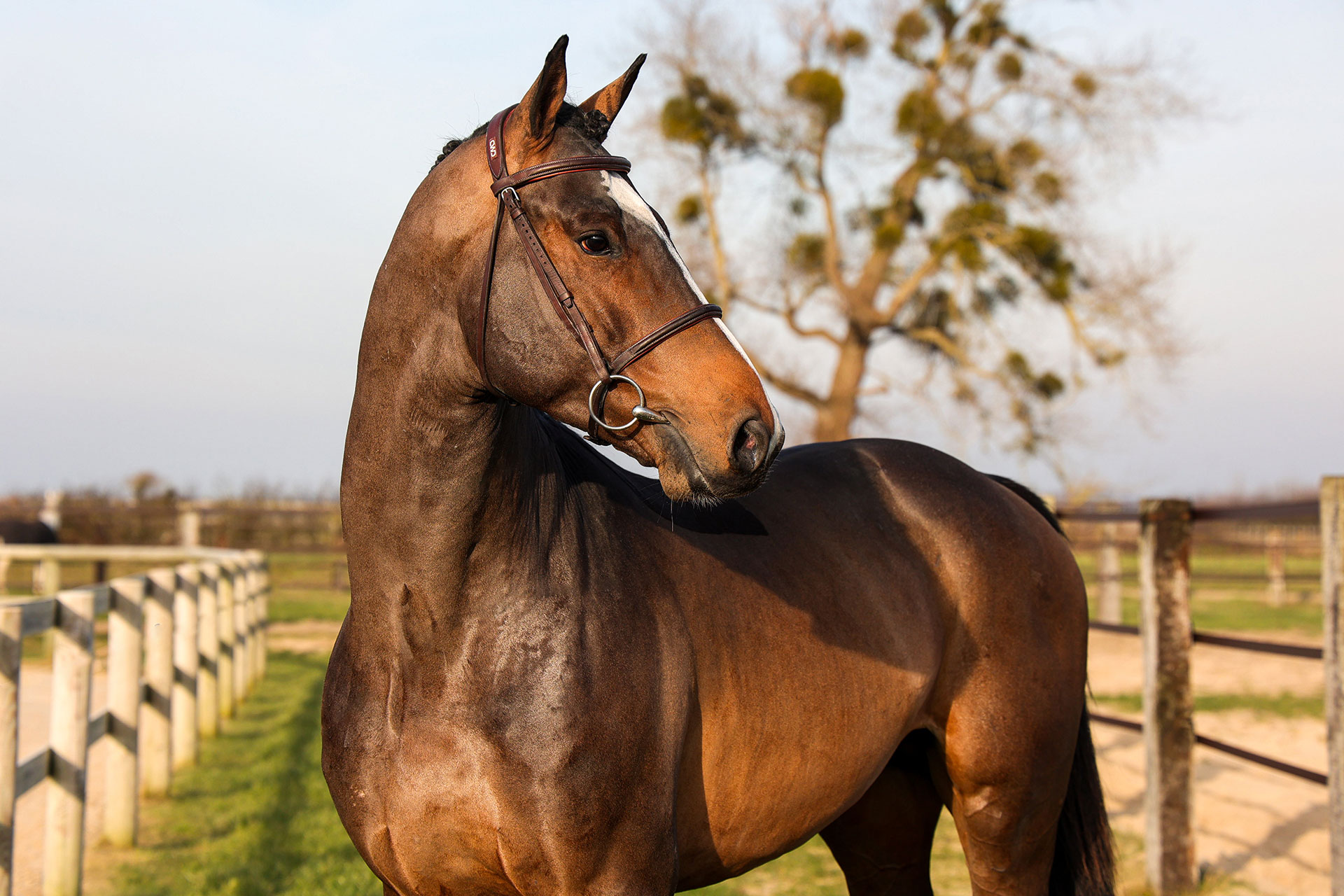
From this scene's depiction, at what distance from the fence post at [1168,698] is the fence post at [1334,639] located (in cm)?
134

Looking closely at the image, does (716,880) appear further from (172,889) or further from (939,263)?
(939,263)

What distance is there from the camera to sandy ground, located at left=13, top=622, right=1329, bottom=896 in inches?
195

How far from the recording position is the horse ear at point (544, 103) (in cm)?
183

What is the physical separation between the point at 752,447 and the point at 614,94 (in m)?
0.86

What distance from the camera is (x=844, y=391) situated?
62.6ft

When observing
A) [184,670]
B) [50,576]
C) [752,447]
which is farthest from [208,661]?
[752,447]

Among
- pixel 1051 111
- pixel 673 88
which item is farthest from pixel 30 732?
pixel 1051 111

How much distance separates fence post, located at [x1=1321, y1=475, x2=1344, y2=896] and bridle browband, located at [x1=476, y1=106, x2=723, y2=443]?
2621 millimetres

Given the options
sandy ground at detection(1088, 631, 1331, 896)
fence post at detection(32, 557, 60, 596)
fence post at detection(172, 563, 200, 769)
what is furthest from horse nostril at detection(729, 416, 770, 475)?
fence post at detection(32, 557, 60, 596)

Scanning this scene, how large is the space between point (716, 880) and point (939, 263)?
1772 cm

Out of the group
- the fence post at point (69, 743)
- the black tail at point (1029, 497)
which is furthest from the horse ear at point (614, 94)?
the fence post at point (69, 743)

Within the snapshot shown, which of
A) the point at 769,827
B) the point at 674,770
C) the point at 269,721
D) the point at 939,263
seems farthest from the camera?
the point at 939,263

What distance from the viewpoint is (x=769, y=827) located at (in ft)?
7.60

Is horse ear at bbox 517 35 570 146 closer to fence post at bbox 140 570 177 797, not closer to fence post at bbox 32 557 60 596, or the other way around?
fence post at bbox 140 570 177 797
